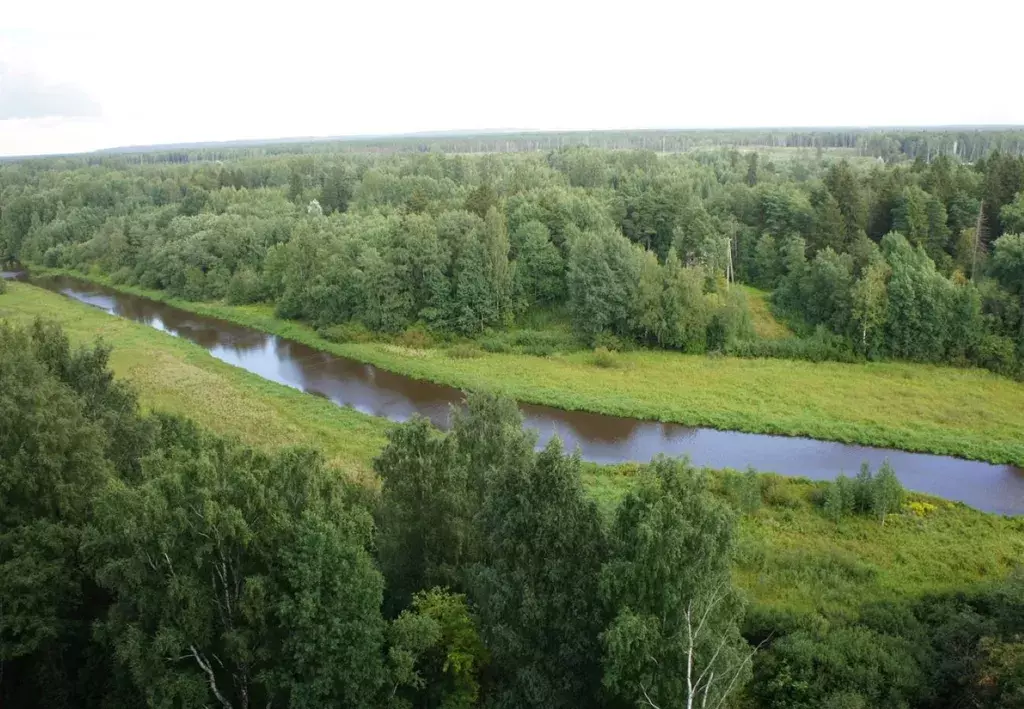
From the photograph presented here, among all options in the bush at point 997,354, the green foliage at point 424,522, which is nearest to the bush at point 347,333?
the green foliage at point 424,522

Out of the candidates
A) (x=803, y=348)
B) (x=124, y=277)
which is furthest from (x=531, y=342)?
(x=124, y=277)

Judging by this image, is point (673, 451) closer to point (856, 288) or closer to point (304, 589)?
point (856, 288)

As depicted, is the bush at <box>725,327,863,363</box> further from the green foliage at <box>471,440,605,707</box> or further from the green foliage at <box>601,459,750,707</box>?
the green foliage at <box>471,440,605,707</box>

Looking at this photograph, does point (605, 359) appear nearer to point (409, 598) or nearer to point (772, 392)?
point (772, 392)

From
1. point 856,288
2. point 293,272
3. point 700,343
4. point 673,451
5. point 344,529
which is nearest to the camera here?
point 344,529

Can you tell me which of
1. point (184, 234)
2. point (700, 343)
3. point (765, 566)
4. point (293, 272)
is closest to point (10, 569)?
point (765, 566)

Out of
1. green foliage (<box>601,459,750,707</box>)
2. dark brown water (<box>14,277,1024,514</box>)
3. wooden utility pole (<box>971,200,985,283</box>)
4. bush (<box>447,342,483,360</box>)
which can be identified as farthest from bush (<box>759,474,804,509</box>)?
wooden utility pole (<box>971,200,985,283</box>)
